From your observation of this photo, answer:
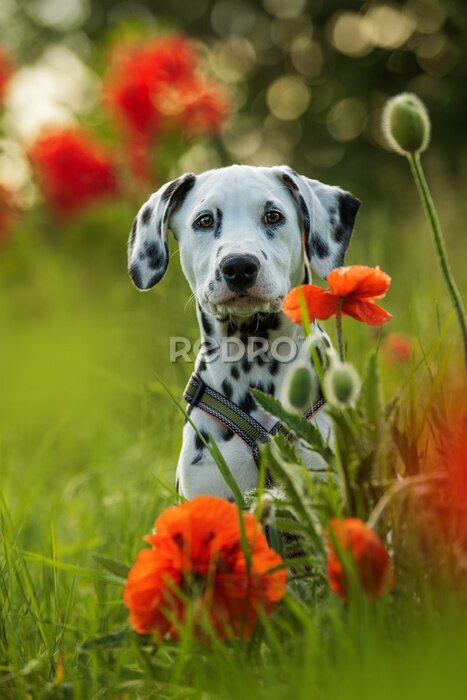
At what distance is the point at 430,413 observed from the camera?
2008 mm

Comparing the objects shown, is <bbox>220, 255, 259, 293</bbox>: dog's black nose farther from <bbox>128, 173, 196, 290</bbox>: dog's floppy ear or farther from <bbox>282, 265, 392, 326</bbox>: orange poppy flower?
<bbox>282, 265, 392, 326</bbox>: orange poppy flower

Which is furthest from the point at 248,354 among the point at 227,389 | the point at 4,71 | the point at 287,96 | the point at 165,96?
the point at 287,96

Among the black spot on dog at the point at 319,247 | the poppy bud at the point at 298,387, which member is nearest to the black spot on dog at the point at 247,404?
the black spot on dog at the point at 319,247

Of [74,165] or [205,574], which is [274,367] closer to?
[205,574]

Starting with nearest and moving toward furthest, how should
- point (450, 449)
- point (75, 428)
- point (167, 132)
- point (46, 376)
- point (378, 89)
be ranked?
point (450, 449) → point (75, 428) → point (167, 132) → point (46, 376) → point (378, 89)

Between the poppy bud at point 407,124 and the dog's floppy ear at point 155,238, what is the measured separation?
1.34 m

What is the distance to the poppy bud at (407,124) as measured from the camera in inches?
73.0

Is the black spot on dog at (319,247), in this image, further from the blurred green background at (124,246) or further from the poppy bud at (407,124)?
the poppy bud at (407,124)

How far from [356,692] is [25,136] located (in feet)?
26.9

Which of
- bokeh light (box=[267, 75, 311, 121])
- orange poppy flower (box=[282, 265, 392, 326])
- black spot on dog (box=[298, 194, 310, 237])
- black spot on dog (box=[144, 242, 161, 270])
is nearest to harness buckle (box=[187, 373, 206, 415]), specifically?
black spot on dog (box=[144, 242, 161, 270])

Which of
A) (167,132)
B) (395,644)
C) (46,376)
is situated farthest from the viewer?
(46,376)

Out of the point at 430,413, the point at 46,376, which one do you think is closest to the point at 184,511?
the point at 430,413

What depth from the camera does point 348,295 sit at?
1900 mm

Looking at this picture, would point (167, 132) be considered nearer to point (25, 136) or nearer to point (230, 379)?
point (25, 136)
